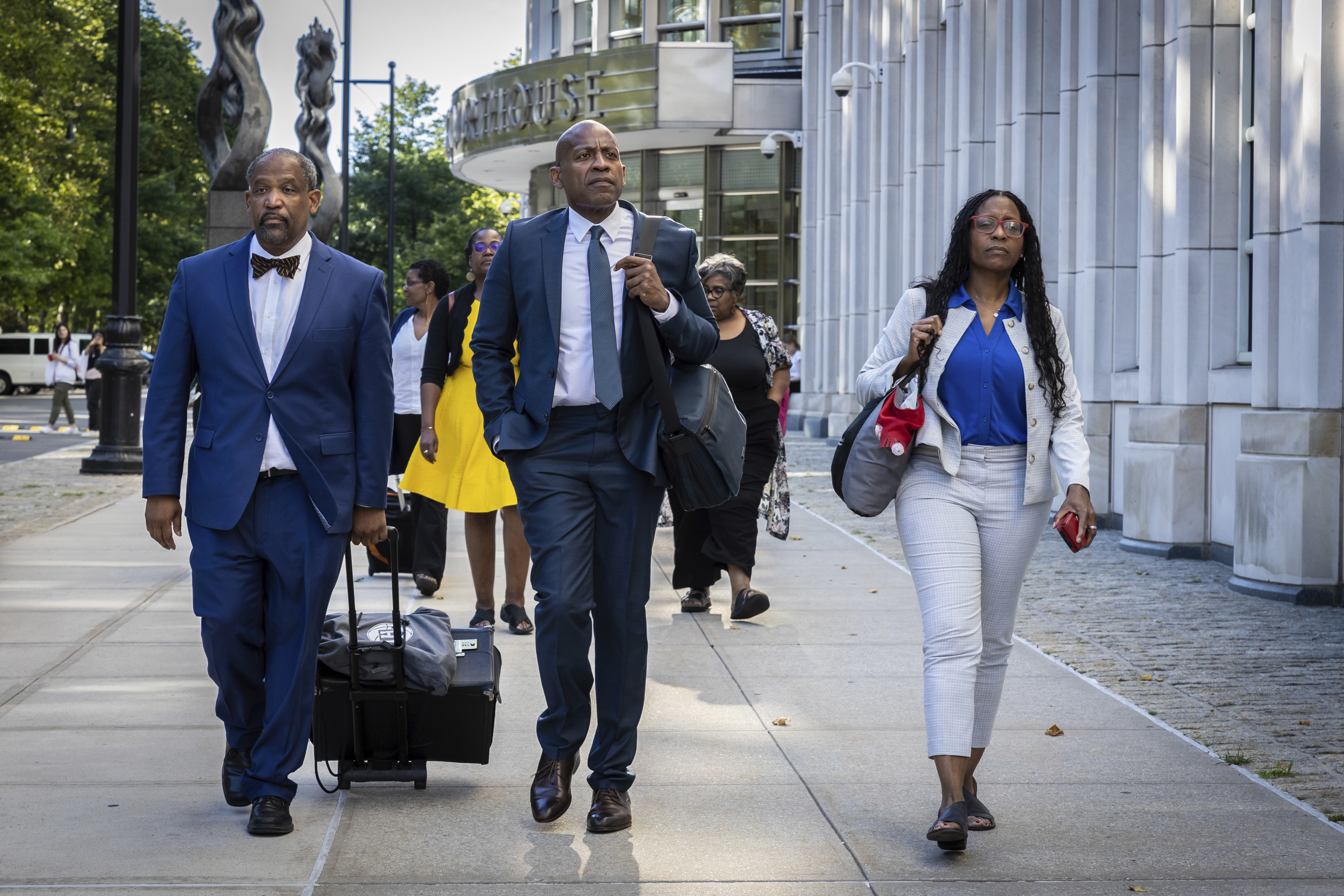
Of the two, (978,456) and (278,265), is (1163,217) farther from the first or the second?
(278,265)

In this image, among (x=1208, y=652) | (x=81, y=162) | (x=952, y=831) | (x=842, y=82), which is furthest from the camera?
(x=81, y=162)

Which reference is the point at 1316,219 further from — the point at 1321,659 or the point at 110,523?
the point at 110,523

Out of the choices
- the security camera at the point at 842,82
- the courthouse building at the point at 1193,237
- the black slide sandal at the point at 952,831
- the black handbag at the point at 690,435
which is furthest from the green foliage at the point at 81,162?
the black slide sandal at the point at 952,831

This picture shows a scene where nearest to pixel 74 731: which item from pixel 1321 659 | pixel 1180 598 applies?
pixel 1321 659

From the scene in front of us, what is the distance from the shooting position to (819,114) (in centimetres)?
3244

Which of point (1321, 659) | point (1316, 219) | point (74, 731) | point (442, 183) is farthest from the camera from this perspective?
point (442, 183)

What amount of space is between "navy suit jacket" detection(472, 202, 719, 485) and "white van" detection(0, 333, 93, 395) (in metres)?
51.2

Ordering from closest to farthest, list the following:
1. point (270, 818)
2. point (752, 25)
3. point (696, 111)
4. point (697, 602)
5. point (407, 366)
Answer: point (270, 818)
point (697, 602)
point (407, 366)
point (696, 111)
point (752, 25)

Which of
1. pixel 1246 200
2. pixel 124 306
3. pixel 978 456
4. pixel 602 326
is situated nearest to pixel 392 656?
pixel 602 326

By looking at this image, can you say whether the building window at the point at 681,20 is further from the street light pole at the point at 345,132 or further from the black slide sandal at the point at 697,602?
the black slide sandal at the point at 697,602

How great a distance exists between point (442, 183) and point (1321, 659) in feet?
209

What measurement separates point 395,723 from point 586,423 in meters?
1.19

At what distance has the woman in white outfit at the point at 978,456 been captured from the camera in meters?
4.40

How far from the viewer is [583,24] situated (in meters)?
42.4
